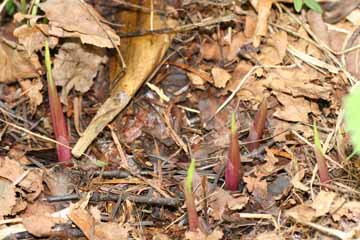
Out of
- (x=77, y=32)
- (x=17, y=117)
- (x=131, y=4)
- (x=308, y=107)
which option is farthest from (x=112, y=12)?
(x=308, y=107)

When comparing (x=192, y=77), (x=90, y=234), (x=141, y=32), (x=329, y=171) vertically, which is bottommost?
(x=90, y=234)

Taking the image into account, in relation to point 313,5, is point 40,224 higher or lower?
lower

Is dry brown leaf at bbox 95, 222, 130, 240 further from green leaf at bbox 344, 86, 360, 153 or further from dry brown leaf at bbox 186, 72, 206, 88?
green leaf at bbox 344, 86, 360, 153

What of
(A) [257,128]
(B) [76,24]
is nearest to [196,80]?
(A) [257,128]

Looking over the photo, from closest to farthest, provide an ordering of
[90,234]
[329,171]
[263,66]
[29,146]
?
[90,234] → [329,171] → [29,146] → [263,66]

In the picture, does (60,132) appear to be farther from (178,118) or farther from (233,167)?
(233,167)

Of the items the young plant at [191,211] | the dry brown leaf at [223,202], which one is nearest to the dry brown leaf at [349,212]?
the dry brown leaf at [223,202]

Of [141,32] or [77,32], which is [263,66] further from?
[77,32]
